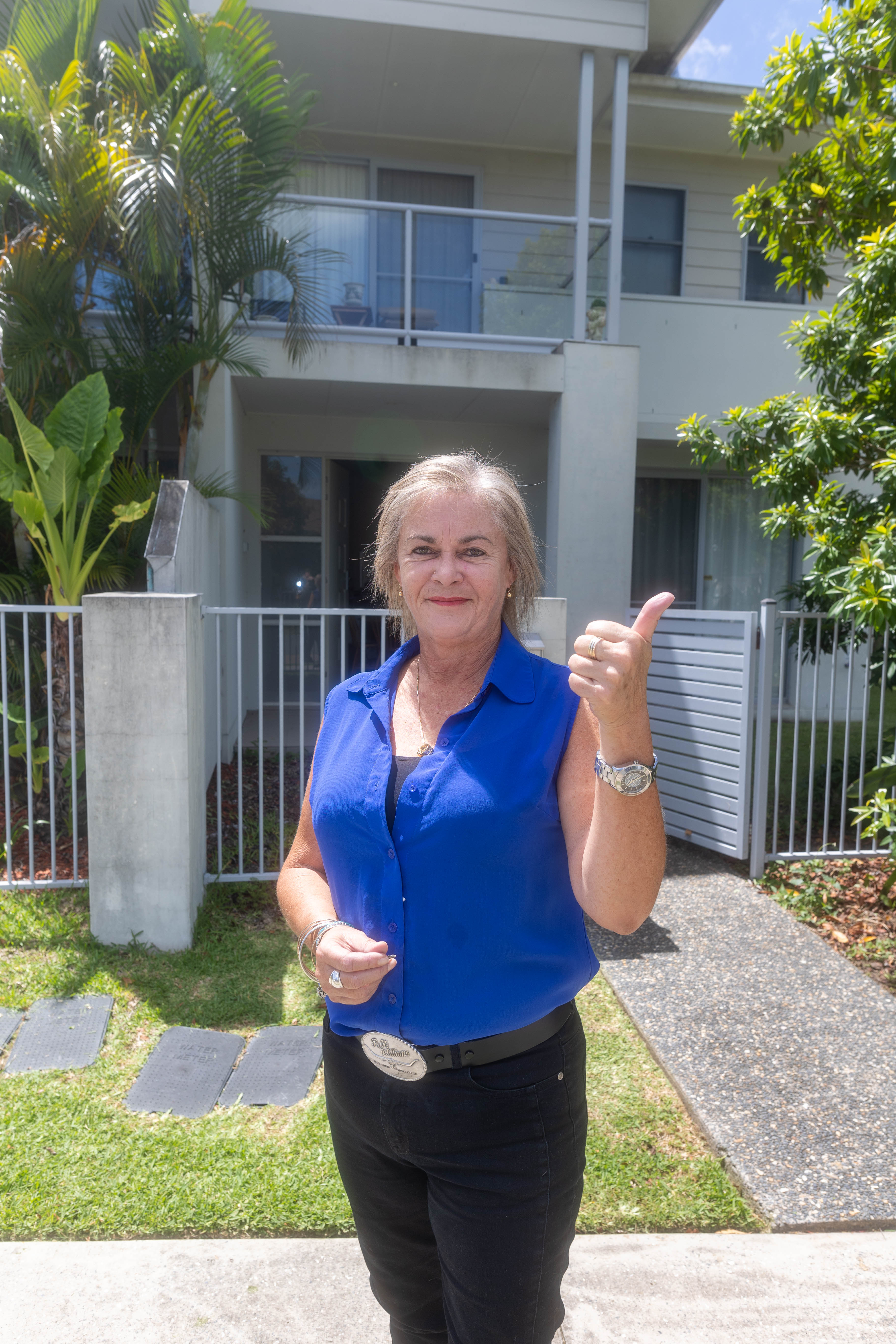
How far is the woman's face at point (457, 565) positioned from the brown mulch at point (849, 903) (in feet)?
12.0

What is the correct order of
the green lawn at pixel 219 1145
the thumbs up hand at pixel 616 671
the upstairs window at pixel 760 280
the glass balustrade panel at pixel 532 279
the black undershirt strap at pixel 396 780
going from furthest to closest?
the upstairs window at pixel 760 280 → the glass balustrade panel at pixel 532 279 → the green lawn at pixel 219 1145 → the black undershirt strap at pixel 396 780 → the thumbs up hand at pixel 616 671

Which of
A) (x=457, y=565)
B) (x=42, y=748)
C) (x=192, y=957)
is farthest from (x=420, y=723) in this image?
(x=42, y=748)

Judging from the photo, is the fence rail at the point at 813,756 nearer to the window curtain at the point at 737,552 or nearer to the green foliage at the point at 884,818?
the green foliage at the point at 884,818

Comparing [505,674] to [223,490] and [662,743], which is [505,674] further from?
[223,490]

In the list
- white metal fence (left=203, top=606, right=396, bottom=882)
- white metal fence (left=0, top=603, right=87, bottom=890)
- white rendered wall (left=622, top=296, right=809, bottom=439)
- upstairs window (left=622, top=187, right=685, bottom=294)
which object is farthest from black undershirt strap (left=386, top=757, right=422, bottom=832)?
upstairs window (left=622, top=187, right=685, bottom=294)

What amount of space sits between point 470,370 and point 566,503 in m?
1.43

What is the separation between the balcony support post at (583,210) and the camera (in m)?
8.04

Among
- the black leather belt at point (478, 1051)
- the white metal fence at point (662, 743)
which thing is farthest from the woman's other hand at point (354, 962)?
the white metal fence at point (662, 743)

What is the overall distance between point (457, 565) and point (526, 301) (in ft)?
24.8

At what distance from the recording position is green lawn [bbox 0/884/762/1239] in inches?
107

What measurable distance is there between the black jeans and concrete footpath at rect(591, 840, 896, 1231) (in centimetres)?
158

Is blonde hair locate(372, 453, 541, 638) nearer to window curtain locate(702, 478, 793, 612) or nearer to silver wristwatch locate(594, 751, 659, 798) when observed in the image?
Result: silver wristwatch locate(594, 751, 659, 798)

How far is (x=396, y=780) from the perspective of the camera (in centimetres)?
164

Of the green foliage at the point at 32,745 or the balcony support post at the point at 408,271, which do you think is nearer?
the green foliage at the point at 32,745
